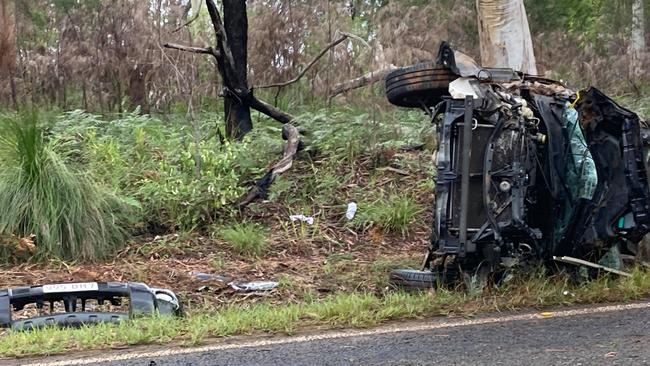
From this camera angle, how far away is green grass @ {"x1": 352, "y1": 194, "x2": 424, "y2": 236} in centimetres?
786

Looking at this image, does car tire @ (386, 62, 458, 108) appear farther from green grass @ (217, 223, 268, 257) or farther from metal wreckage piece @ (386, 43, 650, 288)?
green grass @ (217, 223, 268, 257)

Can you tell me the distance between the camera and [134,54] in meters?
11.5

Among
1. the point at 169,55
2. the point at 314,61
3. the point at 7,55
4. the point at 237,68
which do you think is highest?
the point at 7,55

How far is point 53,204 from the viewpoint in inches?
281

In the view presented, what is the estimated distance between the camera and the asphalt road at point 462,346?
3.95 m

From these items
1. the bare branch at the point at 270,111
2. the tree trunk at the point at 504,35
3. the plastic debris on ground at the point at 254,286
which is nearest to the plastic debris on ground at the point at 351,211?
the plastic debris on ground at the point at 254,286

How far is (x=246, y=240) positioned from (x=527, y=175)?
304 centimetres

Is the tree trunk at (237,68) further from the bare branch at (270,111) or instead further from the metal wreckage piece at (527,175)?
the metal wreckage piece at (527,175)

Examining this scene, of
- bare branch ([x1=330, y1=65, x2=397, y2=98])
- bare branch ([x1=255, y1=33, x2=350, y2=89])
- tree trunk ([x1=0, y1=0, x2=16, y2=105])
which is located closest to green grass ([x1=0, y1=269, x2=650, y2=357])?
bare branch ([x1=330, y1=65, x2=397, y2=98])

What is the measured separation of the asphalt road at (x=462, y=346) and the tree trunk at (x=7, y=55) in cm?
821

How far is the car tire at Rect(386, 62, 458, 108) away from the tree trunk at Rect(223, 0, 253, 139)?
149 inches

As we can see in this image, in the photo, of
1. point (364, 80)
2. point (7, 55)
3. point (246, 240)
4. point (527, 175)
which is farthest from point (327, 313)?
point (7, 55)

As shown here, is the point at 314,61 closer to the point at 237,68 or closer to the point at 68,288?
the point at 237,68

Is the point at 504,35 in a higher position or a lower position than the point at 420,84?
higher
